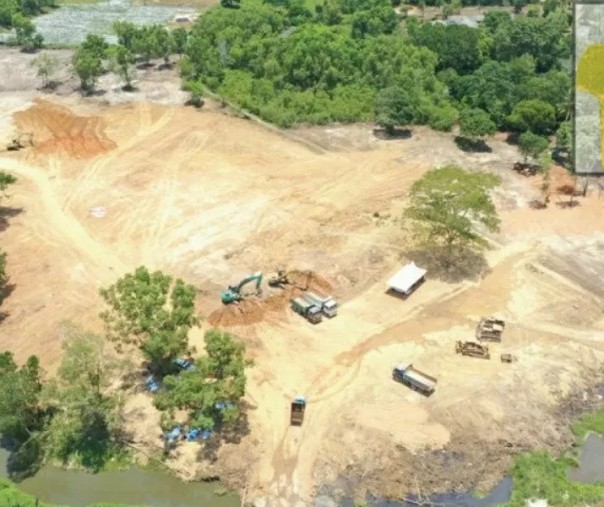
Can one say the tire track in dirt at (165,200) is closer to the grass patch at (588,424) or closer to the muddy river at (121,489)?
the muddy river at (121,489)

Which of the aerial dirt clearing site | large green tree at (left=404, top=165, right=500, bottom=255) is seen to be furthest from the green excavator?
large green tree at (left=404, top=165, right=500, bottom=255)

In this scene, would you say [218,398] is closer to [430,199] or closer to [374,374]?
[374,374]

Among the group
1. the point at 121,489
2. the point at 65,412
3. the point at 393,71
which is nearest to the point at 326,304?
the point at 121,489

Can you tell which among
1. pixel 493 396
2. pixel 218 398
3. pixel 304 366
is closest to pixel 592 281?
pixel 493 396

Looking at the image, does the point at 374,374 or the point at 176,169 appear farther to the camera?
the point at 176,169

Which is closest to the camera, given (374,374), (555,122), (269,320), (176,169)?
(374,374)

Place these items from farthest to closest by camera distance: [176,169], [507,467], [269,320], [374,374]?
[176,169], [269,320], [374,374], [507,467]
